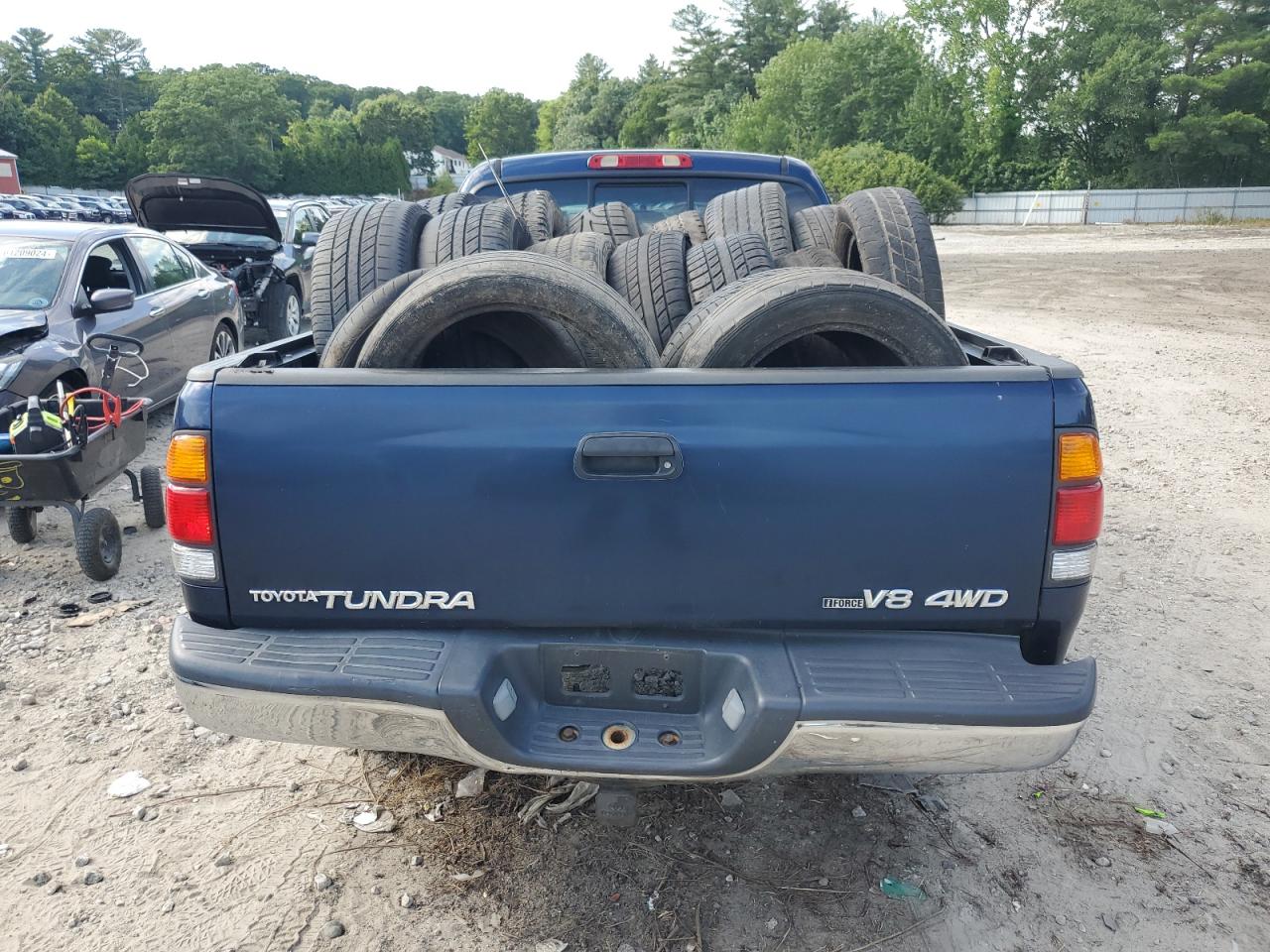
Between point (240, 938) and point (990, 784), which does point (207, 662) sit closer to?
point (240, 938)

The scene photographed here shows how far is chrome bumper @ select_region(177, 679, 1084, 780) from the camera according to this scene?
2133 mm

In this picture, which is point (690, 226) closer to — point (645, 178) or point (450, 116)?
point (645, 178)

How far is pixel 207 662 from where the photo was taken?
2.27 metres

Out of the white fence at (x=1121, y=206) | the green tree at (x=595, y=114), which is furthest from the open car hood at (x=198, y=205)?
the green tree at (x=595, y=114)

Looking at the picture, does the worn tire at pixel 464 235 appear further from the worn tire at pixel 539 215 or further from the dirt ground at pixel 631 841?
the dirt ground at pixel 631 841

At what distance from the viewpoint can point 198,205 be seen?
33.2ft

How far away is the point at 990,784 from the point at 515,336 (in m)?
2.24

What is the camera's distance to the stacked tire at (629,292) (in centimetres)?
244

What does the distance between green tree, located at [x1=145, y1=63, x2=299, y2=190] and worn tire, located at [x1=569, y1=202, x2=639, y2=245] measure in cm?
7359

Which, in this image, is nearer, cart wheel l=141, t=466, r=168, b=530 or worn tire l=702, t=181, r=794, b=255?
worn tire l=702, t=181, r=794, b=255

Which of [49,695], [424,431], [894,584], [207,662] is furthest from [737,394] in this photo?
[49,695]

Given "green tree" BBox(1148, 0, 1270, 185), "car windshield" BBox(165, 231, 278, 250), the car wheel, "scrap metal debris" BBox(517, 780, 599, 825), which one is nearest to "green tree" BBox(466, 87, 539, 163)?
"green tree" BBox(1148, 0, 1270, 185)

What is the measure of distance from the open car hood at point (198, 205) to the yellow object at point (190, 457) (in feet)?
27.1

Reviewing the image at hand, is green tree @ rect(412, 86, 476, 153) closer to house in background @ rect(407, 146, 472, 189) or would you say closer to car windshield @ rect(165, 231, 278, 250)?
house in background @ rect(407, 146, 472, 189)
